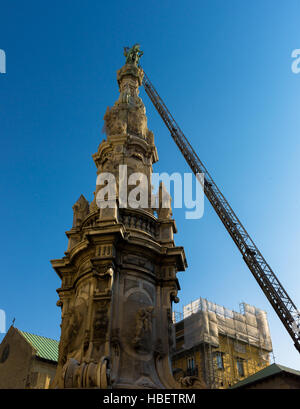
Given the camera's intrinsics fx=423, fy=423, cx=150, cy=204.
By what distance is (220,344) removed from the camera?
41.9 m

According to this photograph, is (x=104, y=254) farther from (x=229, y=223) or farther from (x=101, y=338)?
(x=229, y=223)

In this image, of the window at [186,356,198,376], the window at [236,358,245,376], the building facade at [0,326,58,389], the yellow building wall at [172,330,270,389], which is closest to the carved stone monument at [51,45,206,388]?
the building facade at [0,326,58,389]

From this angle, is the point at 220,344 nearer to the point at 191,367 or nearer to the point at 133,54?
the point at 191,367

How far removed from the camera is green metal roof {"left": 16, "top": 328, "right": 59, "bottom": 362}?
1598 inches

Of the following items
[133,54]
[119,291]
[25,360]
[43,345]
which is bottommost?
[25,360]

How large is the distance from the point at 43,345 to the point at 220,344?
706 inches

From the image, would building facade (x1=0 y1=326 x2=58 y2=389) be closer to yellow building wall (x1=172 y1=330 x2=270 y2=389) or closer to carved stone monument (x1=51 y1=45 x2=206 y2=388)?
yellow building wall (x1=172 y1=330 x2=270 y2=389)

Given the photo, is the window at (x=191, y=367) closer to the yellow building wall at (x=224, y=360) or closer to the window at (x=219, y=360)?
the yellow building wall at (x=224, y=360)

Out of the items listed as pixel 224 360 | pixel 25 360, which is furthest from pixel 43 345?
pixel 224 360

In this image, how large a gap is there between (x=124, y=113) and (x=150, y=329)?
15.1m

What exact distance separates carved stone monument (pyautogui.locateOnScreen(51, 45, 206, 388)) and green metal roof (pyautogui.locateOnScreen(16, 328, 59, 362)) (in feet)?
67.8
